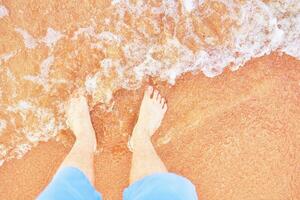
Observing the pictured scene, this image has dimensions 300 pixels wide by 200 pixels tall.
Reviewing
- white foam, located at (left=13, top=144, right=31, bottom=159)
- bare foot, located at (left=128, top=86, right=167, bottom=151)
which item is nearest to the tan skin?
bare foot, located at (left=128, top=86, right=167, bottom=151)

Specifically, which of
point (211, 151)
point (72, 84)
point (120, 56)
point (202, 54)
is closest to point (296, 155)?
point (211, 151)

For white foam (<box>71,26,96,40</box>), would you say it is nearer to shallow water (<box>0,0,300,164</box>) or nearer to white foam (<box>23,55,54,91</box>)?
shallow water (<box>0,0,300,164</box>)

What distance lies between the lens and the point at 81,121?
244cm

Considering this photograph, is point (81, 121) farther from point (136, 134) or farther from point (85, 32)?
Result: point (85, 32)

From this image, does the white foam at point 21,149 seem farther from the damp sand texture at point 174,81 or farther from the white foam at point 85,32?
the white foam at point 85,32

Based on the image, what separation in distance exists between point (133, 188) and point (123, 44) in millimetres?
795

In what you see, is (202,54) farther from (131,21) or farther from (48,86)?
(48,86)

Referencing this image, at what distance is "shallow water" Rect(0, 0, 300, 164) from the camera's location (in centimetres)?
241

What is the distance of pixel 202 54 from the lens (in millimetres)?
2467

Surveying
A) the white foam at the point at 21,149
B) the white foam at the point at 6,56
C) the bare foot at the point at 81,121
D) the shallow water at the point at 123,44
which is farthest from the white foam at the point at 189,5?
→ the white foam at the point at 21,149

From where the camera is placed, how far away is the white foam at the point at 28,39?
7.83 feet

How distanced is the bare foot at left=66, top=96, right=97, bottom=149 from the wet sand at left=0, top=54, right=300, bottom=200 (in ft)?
0.30

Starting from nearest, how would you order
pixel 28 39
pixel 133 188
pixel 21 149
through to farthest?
1. pixel 133 188
2. pixel 28 39
3. pixel 21 149

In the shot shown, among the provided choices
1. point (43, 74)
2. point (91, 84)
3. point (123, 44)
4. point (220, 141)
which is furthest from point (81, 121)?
point (220, 141)
